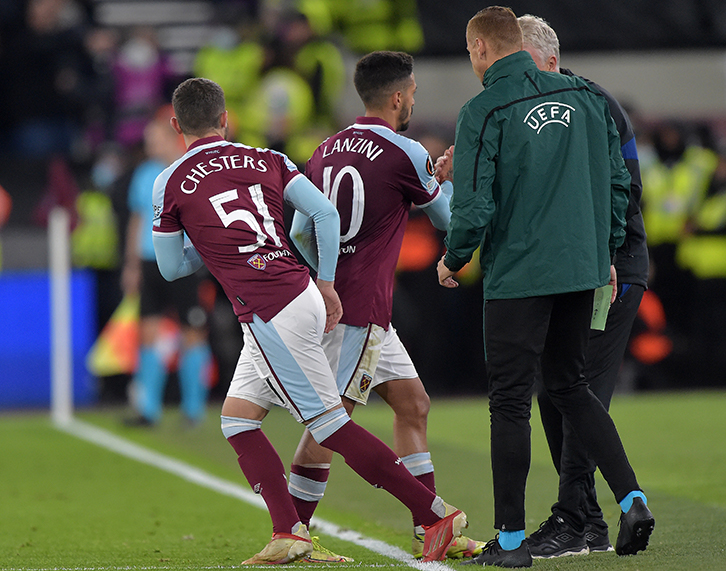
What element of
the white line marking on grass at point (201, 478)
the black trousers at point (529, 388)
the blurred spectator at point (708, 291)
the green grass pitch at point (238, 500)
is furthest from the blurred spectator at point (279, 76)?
the black trousers at point (529, 388)

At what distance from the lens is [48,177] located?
507 inches

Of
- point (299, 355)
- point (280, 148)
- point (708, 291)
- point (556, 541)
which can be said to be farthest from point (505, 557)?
point (708, 291)

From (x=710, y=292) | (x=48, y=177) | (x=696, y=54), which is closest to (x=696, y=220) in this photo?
(x=710, y=292)

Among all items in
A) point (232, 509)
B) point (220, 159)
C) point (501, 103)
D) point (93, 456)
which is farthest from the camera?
point (93, 456)

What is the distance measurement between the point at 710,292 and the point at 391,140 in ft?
26.9

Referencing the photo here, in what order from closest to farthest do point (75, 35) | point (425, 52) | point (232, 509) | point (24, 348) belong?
1. point (232, 509)
2. point (24, 348)
3. point (75, 35)
4. point (425, 52)

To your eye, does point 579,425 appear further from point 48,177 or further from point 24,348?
point 48,177

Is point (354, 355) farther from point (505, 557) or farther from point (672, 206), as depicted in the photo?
point (672, 206)

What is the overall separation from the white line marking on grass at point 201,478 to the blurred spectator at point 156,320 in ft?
1.69

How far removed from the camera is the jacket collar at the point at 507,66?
15.0 feet

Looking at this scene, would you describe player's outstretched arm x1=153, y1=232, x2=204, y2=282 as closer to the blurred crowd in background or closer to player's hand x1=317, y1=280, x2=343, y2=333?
player's hand x1=317, y1=280, x2=343, y2=333

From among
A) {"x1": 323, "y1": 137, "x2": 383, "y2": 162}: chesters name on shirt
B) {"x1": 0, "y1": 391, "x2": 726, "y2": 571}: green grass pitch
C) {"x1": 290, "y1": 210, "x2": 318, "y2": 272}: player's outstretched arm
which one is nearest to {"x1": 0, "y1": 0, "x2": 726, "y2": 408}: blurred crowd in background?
{"x1": 0, "y1": 391, "x2": 726, "y2": 571}: green grass pitch

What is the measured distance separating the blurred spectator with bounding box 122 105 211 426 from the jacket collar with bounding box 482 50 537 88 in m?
5.81

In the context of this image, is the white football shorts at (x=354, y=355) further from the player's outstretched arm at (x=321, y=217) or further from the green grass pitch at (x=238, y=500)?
the green grass pitch at (x=238, y=500)
